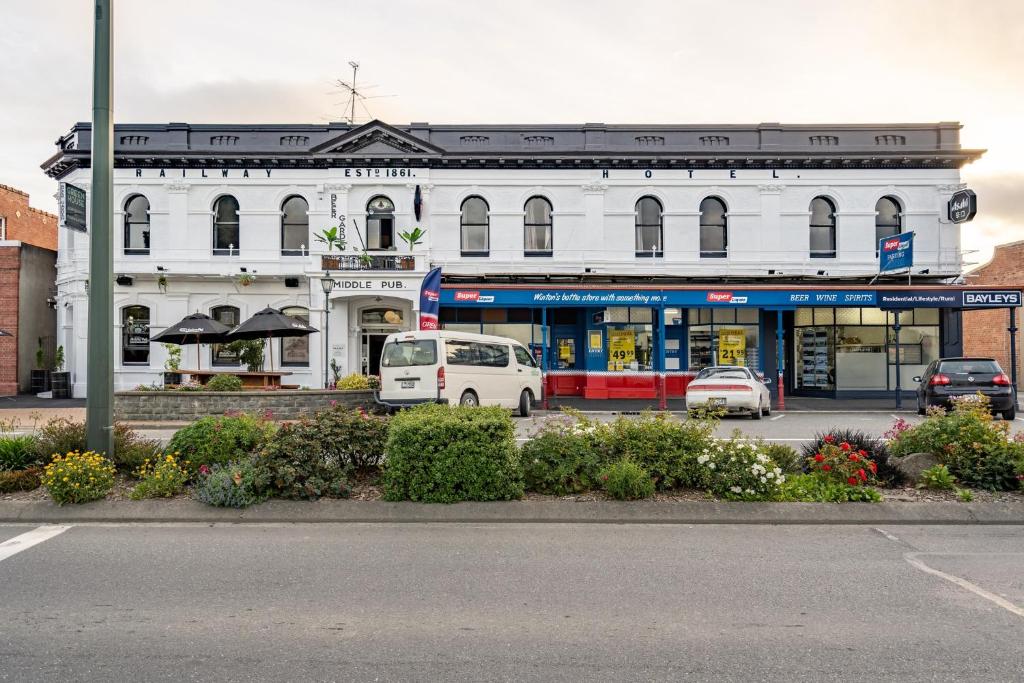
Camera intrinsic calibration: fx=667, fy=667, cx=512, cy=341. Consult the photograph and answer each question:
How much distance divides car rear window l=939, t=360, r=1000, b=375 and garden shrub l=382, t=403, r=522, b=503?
538 inches

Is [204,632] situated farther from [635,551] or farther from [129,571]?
[635,551]

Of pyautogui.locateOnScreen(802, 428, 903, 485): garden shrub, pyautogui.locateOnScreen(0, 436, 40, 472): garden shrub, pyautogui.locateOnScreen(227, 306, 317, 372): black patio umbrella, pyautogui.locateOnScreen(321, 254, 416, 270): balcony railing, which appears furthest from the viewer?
pyautogui.locateOnScreen(321, 254, 416, 270): balcony railing

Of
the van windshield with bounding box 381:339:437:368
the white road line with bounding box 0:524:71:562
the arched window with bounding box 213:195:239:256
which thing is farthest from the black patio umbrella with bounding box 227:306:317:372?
the white road line with bounding box 0:524:71:562

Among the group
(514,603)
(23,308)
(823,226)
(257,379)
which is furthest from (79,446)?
(823,226)

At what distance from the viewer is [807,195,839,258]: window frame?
2425cm

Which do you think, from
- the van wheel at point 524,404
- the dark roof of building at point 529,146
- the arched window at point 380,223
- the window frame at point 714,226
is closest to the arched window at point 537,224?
the dark roof of building at point 529,146

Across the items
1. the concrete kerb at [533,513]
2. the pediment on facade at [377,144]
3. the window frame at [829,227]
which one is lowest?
the concrete kerb at [533,513]

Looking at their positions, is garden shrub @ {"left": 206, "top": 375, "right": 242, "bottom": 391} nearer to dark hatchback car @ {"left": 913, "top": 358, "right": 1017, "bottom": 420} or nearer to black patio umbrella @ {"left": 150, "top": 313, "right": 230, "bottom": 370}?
black patio umbrella @ {"left": 150, "top": 313, "right": 230, "bottom": 370}

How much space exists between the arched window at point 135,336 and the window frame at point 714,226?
2055cm

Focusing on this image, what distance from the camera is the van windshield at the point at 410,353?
15023 millimetres

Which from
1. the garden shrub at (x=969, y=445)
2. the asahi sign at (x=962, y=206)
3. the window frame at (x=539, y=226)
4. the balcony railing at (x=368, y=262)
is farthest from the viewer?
the window frame at (x=539, y=226)

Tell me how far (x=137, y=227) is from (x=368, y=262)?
917cm

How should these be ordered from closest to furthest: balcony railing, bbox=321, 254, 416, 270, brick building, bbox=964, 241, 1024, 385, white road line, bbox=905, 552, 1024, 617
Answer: white road line, bbox=905, 552, 1024, 617
balcony railing, bbox=321, 254, 416, 270
brick building, bbox=964, 241, 1024, 385

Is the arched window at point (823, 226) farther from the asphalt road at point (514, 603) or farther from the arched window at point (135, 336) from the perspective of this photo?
the arched window at point (135, 336)
